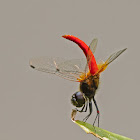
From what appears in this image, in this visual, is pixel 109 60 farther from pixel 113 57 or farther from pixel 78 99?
pixel 78 99

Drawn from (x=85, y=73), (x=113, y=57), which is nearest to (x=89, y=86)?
(x=85, y=73)

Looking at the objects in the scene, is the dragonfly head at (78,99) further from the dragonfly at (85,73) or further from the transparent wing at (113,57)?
the transparent wing at (113,57)

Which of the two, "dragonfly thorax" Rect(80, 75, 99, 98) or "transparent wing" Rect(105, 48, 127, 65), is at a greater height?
"transparent wing" Rect(105, 48, 127, 65)

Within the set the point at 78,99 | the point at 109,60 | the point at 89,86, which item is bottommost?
the point at 78,99

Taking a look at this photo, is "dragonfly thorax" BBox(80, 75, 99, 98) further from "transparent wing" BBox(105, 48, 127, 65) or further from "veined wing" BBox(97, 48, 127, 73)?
"transparent wing" BBox(105, 48, 127, 65)

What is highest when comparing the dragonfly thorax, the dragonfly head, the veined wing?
the veined wing

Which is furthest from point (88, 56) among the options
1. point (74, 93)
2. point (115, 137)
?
point (115, 137)

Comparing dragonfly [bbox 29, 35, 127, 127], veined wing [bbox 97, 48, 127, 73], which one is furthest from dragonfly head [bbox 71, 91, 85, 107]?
veined wing [bbox 97, 48, 127, 73]

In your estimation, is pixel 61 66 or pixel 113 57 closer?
pixel 113 57
